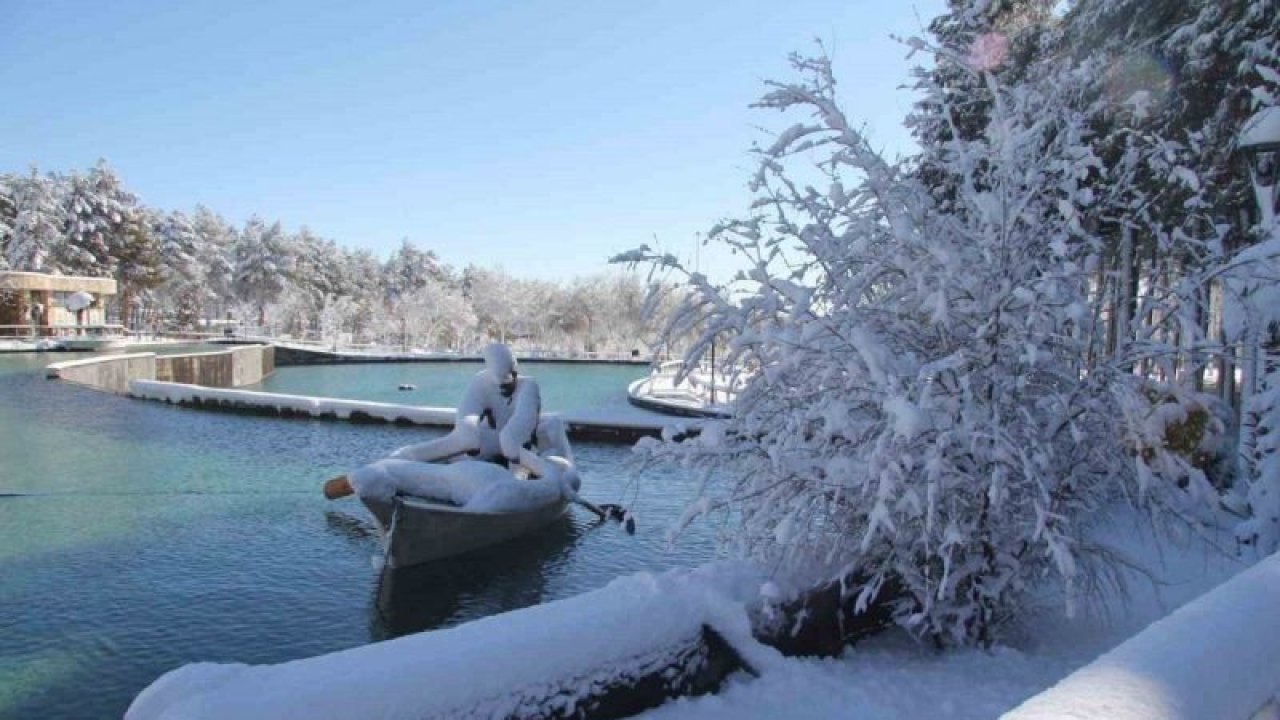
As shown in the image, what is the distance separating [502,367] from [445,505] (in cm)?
276

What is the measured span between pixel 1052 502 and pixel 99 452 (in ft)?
54.9

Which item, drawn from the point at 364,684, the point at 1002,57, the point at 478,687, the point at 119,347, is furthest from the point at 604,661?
the point at 119,347

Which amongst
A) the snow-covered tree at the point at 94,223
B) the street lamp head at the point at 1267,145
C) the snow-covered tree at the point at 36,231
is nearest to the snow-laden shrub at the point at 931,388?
the street lamp head at the point at 1267,145

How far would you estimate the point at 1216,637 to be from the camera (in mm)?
2570

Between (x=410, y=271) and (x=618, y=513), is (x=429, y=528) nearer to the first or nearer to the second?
(x=618, y=513)

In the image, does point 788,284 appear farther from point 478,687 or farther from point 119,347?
point 119,347

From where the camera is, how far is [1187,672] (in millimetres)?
2311

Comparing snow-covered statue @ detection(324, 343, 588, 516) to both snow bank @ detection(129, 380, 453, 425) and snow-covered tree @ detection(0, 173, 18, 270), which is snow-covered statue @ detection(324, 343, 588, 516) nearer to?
snow bank @ detection(129, 380, 453, 425)

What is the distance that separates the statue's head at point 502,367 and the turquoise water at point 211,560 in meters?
2.20

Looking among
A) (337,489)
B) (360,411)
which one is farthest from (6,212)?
(337,489)

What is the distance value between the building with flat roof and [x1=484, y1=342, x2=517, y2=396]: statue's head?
4151cm

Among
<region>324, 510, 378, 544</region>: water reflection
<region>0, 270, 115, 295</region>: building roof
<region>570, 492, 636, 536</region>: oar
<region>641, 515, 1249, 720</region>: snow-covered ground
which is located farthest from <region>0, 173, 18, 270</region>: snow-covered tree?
<region>641, 515, 1249, 720</region>: snow-covered ground

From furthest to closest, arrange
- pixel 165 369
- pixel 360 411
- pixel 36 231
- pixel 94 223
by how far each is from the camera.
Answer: pixel 94 223, pixel 36 231, pixel 165 369, pixel 360 411

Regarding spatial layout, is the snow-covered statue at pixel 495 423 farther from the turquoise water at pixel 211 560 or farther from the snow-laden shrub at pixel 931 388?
the snow-laden shrub at pixel 931 388
